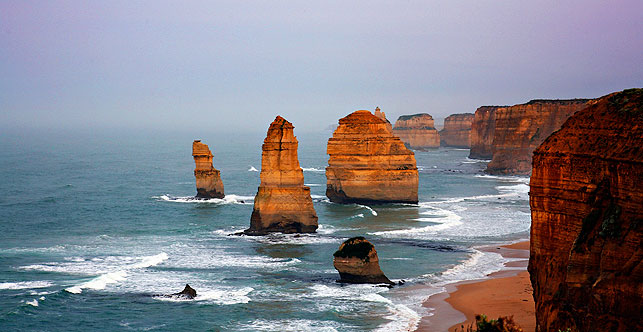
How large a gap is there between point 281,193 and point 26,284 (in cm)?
1758

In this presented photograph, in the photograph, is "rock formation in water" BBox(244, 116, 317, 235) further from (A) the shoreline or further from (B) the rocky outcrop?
(B) the rocky outcrop

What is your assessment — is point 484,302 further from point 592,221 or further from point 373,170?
point 373,170

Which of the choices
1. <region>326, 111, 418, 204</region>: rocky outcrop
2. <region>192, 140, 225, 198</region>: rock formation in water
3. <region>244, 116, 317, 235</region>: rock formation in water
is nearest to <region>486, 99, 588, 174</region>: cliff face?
<region>326, 111, 418, 204</region>: rocky outcrop

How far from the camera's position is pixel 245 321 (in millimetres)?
29172

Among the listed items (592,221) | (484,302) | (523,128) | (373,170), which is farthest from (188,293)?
(523,128)

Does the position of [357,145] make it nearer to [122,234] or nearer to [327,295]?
[122,234]

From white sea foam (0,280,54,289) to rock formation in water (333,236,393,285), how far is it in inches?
526

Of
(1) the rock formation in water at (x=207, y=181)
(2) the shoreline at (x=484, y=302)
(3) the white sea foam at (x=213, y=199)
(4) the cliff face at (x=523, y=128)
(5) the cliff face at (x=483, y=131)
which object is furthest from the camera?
(5) the cliff face at (x=483, y=131)

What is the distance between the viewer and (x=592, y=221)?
60.9ft

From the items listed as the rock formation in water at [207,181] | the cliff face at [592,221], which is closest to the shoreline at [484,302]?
the cliff face at [592,221]

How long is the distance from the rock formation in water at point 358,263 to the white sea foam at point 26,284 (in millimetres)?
13351

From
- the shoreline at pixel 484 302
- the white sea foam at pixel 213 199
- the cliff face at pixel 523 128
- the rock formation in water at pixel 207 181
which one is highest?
the cliff face at pixel 523 128

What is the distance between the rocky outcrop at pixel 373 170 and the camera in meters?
65.6

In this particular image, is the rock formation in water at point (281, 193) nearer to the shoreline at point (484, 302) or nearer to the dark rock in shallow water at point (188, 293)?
the shoreline at point (484, 302)
